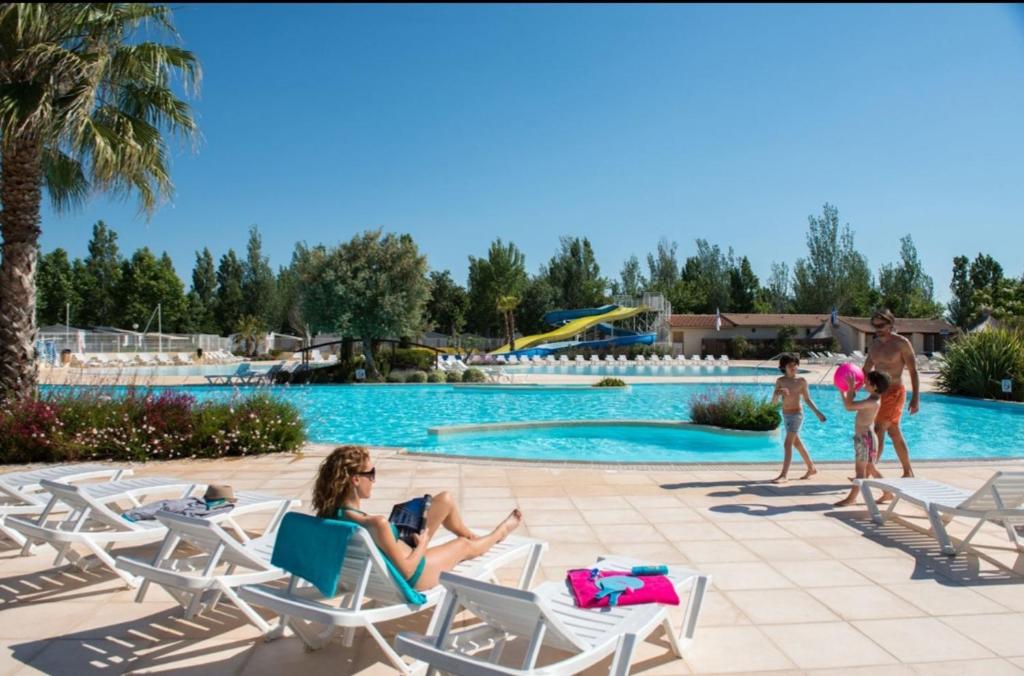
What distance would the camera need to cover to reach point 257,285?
58688 millimetres

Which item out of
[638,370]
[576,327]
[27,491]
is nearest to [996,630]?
[27,491]

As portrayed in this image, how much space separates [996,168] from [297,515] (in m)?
11.5

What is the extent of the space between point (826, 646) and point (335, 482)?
2.43m

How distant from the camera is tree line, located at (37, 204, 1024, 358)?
174 feet

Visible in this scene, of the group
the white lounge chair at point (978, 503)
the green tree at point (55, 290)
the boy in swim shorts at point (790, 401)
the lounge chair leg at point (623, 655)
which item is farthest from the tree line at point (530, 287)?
the lounge chair leg at point (623, 655)

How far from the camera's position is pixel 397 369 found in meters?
25.1

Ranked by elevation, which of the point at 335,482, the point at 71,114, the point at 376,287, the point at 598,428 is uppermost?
the point at 71,114

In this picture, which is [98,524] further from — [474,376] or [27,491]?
[474,376]

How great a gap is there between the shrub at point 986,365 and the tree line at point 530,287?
23.7m

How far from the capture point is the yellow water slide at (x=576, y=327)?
133 ft

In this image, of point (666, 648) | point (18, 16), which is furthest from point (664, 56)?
point (18, 16)

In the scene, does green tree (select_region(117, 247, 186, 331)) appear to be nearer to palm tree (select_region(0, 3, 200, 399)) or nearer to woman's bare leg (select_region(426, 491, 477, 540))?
palm tree (select_region(0, 3, 200, 399))

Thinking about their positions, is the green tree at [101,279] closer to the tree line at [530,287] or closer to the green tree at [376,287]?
the tree line at [530,287]

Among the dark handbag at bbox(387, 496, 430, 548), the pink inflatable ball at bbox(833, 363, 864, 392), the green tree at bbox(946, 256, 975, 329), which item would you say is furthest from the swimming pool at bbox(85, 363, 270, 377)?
the green tree at bbox(946, 256, 975, 329)
